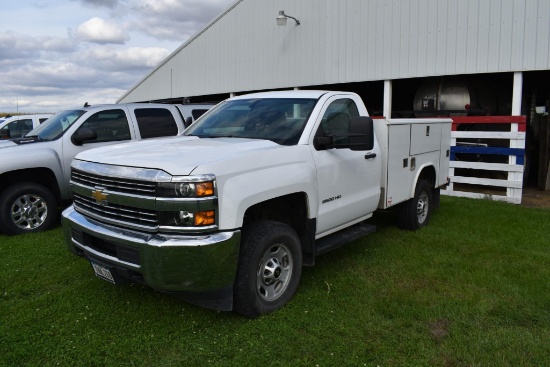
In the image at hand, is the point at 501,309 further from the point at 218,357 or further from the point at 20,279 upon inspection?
the point at 20,279

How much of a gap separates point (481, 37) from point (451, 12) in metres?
0.85

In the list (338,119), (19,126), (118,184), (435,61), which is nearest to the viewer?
(118,184)

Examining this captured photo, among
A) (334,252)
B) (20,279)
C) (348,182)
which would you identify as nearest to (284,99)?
(348,182)

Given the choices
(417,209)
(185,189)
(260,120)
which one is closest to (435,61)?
(417,209)

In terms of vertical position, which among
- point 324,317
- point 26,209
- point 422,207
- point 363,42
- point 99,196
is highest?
point 363,42

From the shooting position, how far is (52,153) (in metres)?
6.95

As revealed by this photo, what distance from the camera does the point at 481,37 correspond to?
9.51 metres

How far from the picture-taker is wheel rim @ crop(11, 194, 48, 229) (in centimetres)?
673

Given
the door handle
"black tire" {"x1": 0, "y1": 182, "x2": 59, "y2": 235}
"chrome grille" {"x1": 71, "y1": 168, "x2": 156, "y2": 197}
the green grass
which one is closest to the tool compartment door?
the door handle

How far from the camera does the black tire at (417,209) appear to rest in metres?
6.83

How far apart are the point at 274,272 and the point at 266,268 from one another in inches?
4.0

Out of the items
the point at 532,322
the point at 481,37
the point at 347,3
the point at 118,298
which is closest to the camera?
the point at 532,322

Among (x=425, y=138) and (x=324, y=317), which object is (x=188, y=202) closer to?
(x=324, y=317)

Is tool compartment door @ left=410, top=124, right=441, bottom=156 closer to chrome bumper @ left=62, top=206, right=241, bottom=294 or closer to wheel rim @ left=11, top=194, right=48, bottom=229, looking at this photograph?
chrome bumper @ left=62, top=206, right=241, bottom=294
